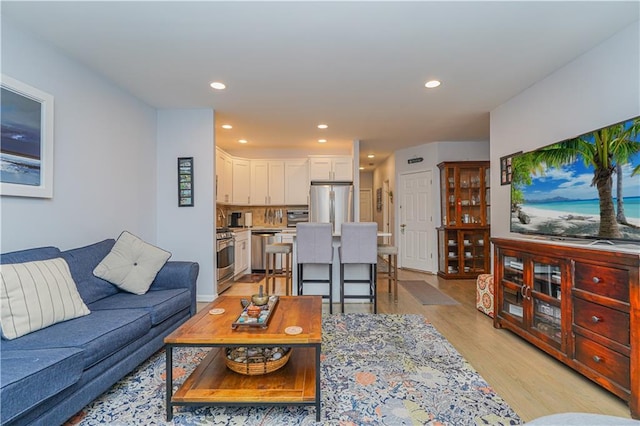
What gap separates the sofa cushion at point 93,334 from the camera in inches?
63.6

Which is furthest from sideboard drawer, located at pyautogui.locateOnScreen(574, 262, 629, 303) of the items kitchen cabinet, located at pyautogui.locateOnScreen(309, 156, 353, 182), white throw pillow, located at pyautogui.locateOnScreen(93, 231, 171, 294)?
kitchen cabinet, located at pyautogui.locateOnScreen(309, 156, 353, 182)

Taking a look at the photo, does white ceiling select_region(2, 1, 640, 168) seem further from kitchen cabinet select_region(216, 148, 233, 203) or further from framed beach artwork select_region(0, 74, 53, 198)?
kitchen cabinet select_region(216, 148, 233, 203)

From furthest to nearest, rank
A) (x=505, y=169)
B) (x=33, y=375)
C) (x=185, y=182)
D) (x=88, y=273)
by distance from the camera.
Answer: (x=185, y=182)
(x=505, y=169)
(x=88, y=273)
(x=33, y=375)

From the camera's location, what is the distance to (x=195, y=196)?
4.11m

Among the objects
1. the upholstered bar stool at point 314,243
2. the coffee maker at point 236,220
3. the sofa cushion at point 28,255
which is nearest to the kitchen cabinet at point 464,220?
the upholstered bar stool at point 314,243

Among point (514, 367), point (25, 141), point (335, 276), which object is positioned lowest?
point (514, 367)

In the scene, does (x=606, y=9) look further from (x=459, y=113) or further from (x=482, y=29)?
(x=459, y=113)

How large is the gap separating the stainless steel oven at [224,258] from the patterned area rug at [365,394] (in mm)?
1946

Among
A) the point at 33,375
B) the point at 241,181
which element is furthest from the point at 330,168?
the point at 33,375

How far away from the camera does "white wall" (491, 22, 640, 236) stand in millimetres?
2295

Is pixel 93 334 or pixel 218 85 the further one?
pixel 218 85

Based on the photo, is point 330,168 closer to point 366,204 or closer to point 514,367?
point 366,204

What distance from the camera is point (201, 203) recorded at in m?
4.10

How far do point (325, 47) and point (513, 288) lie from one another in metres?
2.75
